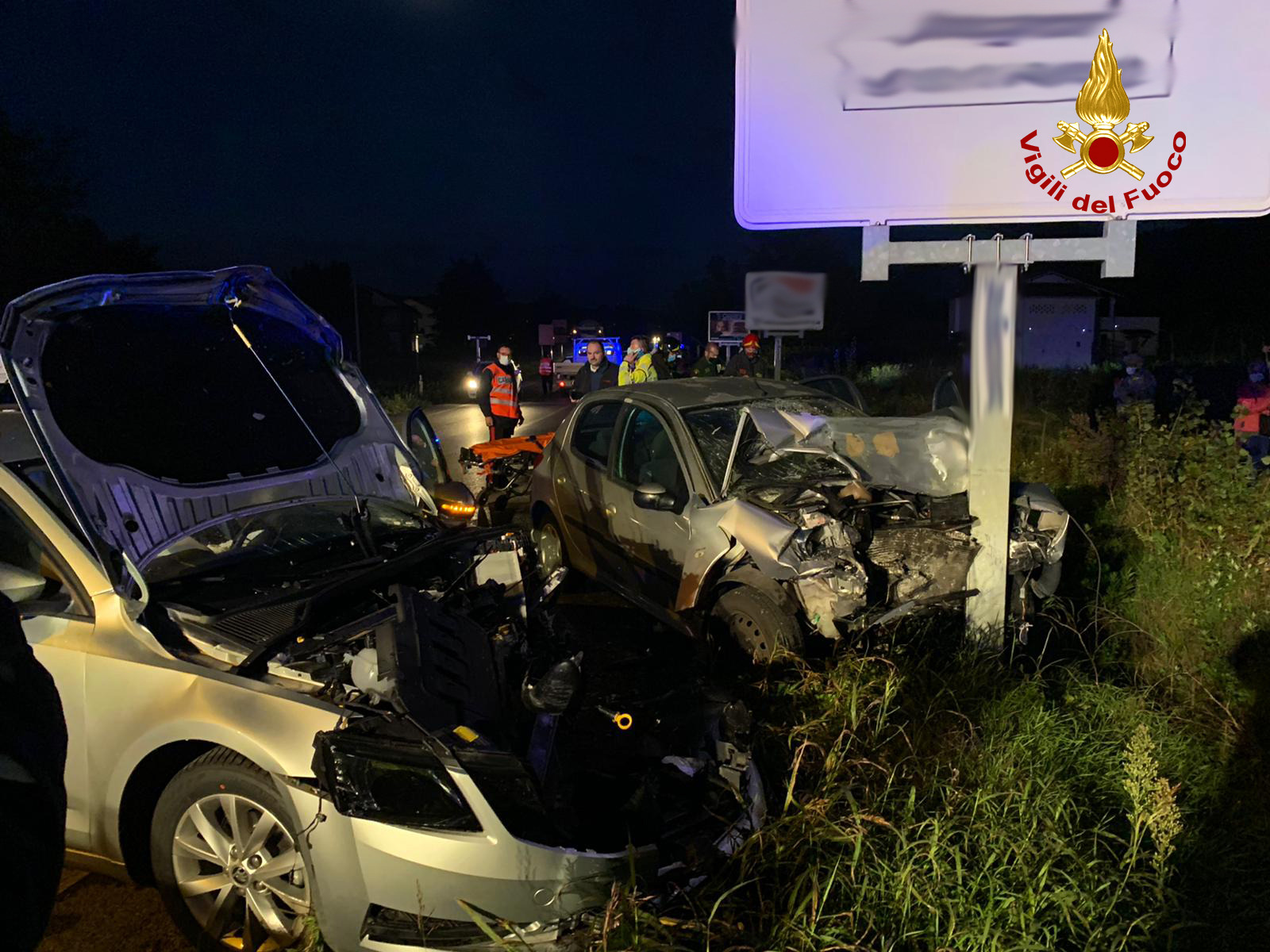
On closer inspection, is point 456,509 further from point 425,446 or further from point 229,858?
point 229,858

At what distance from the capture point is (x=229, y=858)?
8.48 feet

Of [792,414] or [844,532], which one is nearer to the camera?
[844,532]

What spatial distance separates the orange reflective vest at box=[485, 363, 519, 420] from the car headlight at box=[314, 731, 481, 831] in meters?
8.27

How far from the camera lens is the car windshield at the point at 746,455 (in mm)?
4676

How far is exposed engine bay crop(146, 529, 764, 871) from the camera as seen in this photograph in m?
2.36

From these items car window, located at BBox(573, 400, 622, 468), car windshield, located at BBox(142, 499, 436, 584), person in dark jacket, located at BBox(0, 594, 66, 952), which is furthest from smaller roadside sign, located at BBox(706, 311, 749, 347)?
person in dark jacket, located at BBox(0, 594, 66, 952)

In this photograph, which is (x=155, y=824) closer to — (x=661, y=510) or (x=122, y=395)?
(x=122, y=395)

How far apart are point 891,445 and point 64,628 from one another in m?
3.68

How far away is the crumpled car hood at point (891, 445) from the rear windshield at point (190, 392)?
226 cm

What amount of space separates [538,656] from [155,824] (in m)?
1.38

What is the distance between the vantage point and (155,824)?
267 cm

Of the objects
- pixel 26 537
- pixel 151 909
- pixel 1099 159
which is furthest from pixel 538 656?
pixel 1099 159

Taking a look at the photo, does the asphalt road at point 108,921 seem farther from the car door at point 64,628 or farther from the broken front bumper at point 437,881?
the broken front bumper at point 437,881

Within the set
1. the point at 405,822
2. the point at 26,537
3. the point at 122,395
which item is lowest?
the point at 405,822
